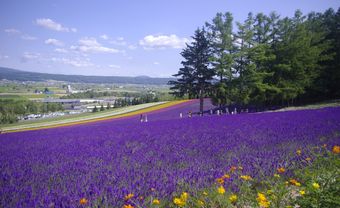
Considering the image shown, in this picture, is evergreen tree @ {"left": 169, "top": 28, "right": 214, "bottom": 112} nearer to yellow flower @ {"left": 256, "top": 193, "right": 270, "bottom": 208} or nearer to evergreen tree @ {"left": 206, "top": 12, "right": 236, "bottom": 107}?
evergreen tree @ {"left": 206, "top": 12, "right": 236, "bottom": 107}

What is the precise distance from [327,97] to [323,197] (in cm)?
3805

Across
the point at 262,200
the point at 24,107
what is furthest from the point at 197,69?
the point at 24,107

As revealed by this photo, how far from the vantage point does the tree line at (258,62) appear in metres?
28.6

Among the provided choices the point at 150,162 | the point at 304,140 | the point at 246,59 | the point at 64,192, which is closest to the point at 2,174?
the point at 64,192

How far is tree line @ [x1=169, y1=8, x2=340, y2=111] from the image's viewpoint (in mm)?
28562

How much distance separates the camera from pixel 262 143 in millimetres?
7320

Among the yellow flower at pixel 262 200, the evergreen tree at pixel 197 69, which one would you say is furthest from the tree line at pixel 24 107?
the yellow flower at pixel 262 200

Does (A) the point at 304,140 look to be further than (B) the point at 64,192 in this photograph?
Yes

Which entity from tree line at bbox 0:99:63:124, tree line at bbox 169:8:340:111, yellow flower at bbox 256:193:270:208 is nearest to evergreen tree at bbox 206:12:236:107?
tree line at bbox 169:8:340:111

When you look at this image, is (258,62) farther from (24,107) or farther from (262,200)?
(24,107)

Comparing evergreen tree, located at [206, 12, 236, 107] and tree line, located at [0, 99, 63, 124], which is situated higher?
evergreen tree, located at [206, 12, 236, 107]

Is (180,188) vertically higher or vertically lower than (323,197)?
lower

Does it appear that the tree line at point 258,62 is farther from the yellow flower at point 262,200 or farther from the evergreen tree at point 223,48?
the yellow flower at point 262,200

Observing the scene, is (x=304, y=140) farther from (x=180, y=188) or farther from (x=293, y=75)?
(x=293, y=75)
